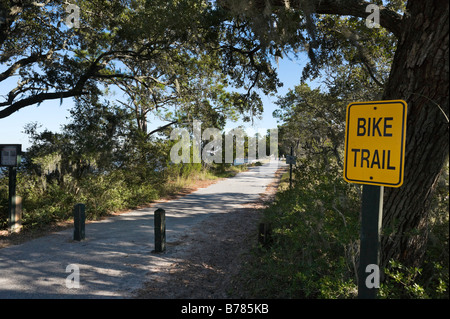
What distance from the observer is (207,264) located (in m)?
5.41

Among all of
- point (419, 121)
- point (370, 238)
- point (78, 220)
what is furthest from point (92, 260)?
point (419, 121)

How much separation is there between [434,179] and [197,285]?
3365mm

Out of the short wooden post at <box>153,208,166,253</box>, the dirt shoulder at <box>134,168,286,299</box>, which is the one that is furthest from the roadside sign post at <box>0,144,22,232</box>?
the dirt shoulder at <box>134,168,286,299</box>

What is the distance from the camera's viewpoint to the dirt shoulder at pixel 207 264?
427cm

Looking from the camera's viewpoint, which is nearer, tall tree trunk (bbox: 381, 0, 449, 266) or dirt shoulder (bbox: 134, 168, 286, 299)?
tall tree trunk (bbox: 381, 0, 449, 266)

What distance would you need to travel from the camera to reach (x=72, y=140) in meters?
10.6

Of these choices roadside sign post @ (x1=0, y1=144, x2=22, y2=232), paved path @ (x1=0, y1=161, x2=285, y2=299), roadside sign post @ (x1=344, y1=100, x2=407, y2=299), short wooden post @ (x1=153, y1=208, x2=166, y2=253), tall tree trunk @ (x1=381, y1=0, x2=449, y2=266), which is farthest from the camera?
roadside sign post @ (x1=0, y1=144, x2=22, y2=232)

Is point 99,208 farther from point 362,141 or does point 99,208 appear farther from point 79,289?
point 362,141

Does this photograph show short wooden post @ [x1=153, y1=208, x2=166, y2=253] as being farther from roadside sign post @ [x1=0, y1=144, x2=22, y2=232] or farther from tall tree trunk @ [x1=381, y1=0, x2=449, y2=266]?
roadside sign post @ [x1=0, y1=144, x2=22, y2=232]

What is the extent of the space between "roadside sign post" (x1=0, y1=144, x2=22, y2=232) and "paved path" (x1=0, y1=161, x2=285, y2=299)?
1109 mm

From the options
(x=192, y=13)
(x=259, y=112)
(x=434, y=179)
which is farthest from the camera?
(x=259, y=112)

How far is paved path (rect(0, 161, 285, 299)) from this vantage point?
14.0ft

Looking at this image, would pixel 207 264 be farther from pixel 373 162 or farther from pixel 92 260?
pixel 373 162
